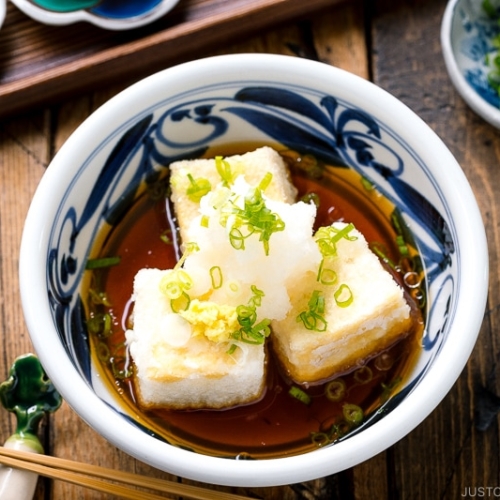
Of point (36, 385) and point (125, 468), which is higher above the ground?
point (36, 385)

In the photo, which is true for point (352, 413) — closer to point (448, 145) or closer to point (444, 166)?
point (444, 166)

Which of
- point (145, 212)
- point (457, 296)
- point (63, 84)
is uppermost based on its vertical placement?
point (63, 84)

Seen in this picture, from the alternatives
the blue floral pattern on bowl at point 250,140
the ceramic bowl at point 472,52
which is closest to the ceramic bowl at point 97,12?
the blue floral pattern on bowl at point 250,140

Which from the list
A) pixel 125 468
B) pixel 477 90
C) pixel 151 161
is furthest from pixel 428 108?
pixel 125 468

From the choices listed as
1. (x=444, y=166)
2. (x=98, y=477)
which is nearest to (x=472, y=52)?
(x=444, y=166)

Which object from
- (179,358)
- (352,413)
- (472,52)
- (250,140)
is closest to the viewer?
(179,358)

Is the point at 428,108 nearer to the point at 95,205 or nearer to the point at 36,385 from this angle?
the point at 95,205
